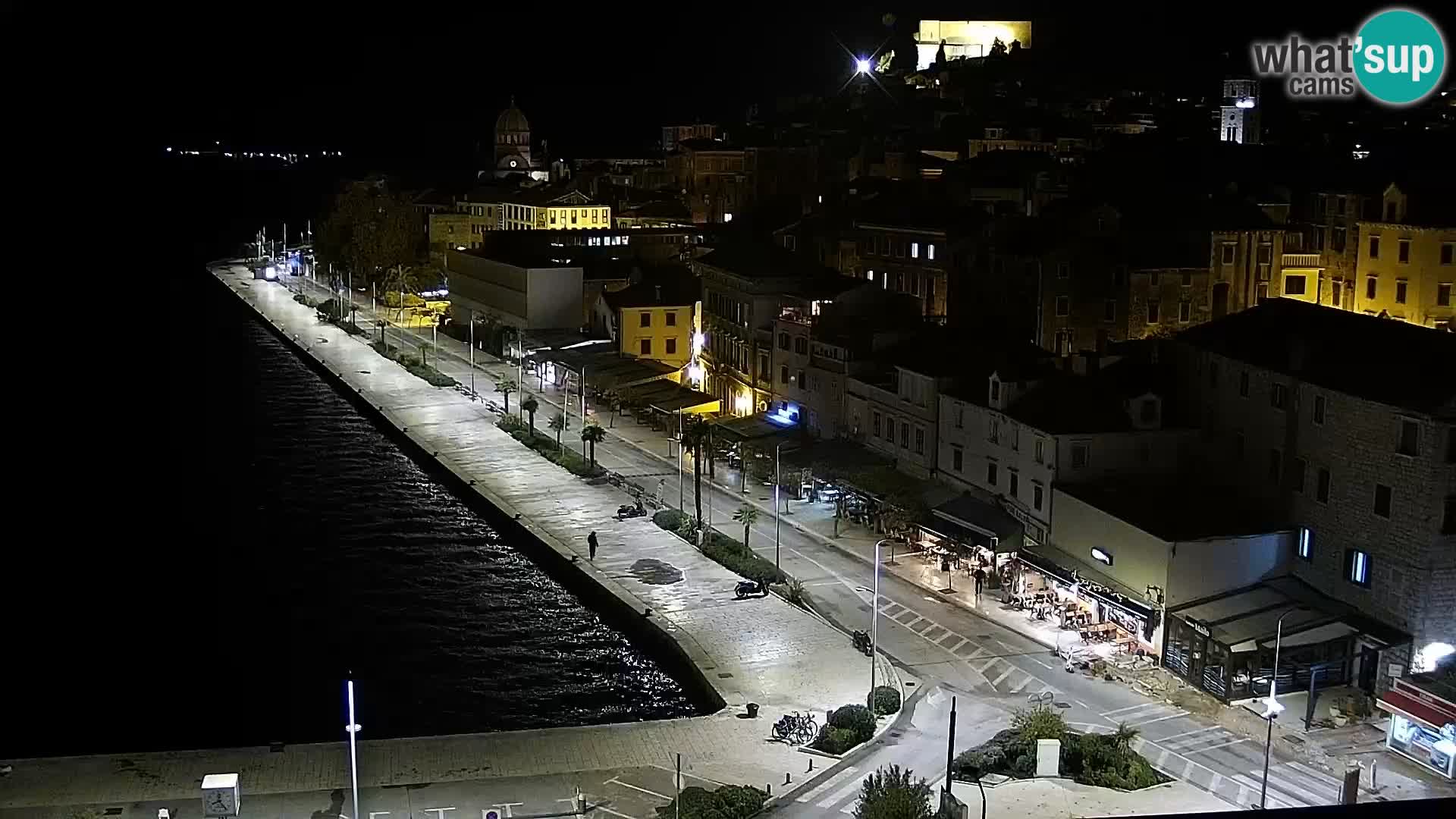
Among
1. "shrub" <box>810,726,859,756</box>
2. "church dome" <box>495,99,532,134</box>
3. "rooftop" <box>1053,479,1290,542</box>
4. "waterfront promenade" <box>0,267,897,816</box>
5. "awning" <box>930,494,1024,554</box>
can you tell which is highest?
"church dome" <box>495,99,532,134</box>

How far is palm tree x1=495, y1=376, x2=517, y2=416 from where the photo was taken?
7425 cm

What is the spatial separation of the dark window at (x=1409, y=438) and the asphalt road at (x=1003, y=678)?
8504 millimetres

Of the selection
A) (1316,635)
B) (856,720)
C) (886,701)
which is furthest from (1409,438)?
(856,720)

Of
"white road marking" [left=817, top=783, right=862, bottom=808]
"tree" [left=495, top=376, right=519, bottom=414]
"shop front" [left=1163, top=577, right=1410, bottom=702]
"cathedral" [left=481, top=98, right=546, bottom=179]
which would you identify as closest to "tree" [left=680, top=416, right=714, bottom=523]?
"tree" [left=495, top=376, right=519, bottom=414]

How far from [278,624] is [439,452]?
60.6 ft

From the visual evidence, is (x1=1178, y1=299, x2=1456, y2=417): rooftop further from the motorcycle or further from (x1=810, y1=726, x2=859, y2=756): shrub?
(x1=810, y1=726, x2=859, y2=756): shrub

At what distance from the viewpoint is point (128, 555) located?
5712 centimetres

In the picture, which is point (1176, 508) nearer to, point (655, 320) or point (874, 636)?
point (874, 636)

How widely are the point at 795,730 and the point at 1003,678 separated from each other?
615 cm

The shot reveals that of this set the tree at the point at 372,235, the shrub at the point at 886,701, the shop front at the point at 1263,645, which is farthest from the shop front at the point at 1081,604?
the tree at the point at 372,235

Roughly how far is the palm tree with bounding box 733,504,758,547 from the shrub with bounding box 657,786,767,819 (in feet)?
61.9

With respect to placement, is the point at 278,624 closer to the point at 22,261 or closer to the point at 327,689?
the point at 327,689

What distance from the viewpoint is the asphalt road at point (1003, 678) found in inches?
1252

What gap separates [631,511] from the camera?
54.4 meters
